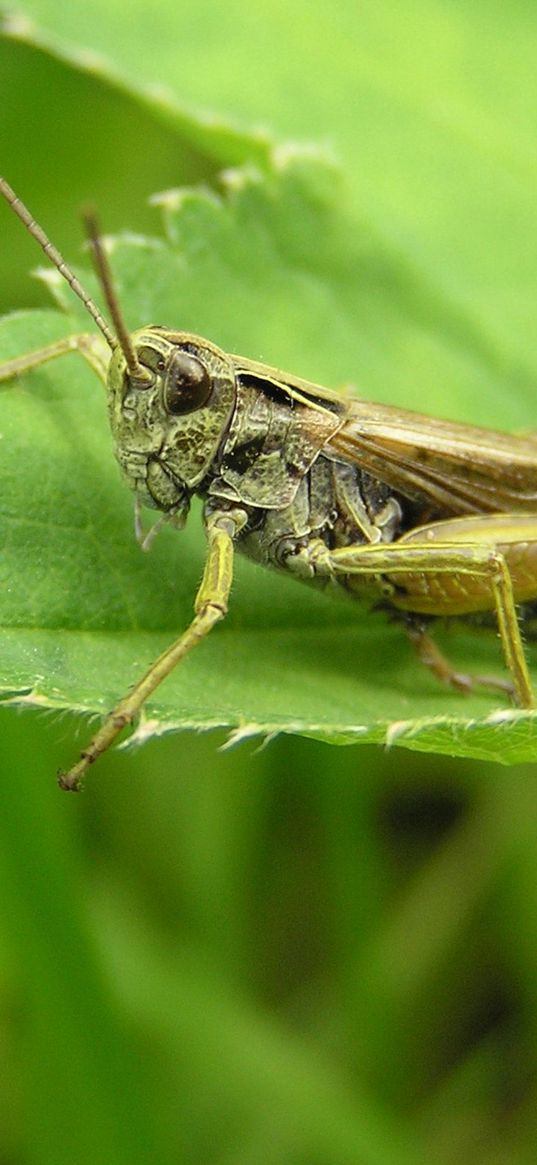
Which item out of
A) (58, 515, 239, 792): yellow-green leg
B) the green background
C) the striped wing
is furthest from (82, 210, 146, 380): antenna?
the striped wing

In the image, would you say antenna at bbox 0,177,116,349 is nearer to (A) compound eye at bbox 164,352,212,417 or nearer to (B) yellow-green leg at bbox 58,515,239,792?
(A) compound eye at bbox 164,352,212,417

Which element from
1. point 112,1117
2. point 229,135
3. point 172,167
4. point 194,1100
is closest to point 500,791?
point 194,1100

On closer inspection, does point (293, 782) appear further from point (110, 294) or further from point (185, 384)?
point (110, 294)

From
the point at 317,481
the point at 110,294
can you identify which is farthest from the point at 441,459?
the point at 110,294

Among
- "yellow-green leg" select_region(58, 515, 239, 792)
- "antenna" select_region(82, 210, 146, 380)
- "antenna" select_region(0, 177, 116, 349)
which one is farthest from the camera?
"antenna" select_region(0, 177, 116, 349)

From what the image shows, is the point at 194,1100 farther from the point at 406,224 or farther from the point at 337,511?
the point at 406,224

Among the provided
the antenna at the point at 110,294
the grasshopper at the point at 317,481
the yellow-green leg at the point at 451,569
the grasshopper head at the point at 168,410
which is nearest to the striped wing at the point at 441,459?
the grasshopper at the point at 317,481

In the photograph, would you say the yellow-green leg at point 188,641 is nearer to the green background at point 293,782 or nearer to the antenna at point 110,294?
the green background at point 293,782
